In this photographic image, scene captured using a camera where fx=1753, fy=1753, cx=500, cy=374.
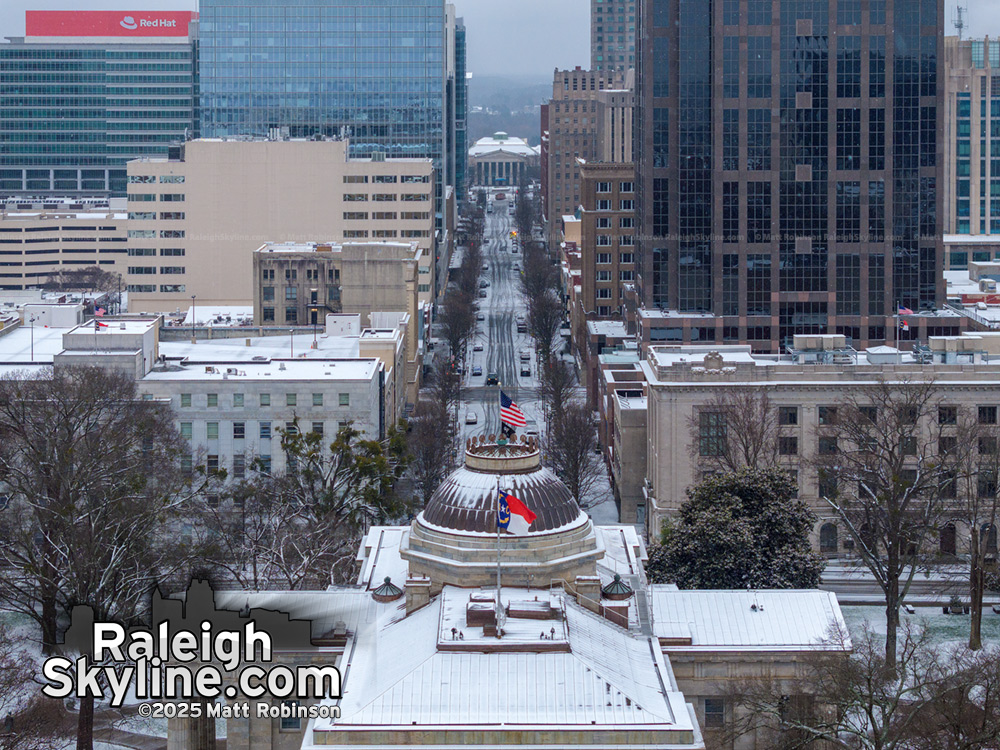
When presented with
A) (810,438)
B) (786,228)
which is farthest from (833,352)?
(786,228)

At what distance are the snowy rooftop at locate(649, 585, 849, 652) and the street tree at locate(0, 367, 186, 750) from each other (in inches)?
1159

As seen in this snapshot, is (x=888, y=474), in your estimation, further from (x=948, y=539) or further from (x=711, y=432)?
(x=711, y=432)

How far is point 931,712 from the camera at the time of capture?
271 feet

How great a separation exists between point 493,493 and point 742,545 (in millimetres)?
26969

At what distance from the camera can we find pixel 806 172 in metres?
174

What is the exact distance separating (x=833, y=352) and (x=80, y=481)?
211 feet

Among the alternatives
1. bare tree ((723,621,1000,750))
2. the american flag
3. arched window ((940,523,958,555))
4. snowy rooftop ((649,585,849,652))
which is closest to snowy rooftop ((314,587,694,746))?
bare tree ((723,621,1000,750))

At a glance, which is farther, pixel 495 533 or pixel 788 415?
pixel 788 415

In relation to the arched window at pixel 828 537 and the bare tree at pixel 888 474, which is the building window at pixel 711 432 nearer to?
the bare tree at pixel 888 474

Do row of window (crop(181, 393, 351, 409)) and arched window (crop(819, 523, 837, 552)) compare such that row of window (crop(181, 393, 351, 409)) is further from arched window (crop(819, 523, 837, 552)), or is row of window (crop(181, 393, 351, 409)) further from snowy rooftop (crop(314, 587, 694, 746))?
snowy rooftop (crop(314, 587, 694, 746))

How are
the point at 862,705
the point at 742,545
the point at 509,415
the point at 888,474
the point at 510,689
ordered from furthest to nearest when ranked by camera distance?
1. the point at 888,474
2. the point at 742,545
3. the point at 509,415
4. the point at 862,705
5. the point at 510,689

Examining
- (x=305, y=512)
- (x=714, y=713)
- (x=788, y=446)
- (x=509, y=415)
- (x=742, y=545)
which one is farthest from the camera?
(x=788, y=446)

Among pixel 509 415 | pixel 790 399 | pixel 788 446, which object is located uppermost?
pixel 509 415

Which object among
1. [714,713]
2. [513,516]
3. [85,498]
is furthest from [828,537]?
[513,516]
